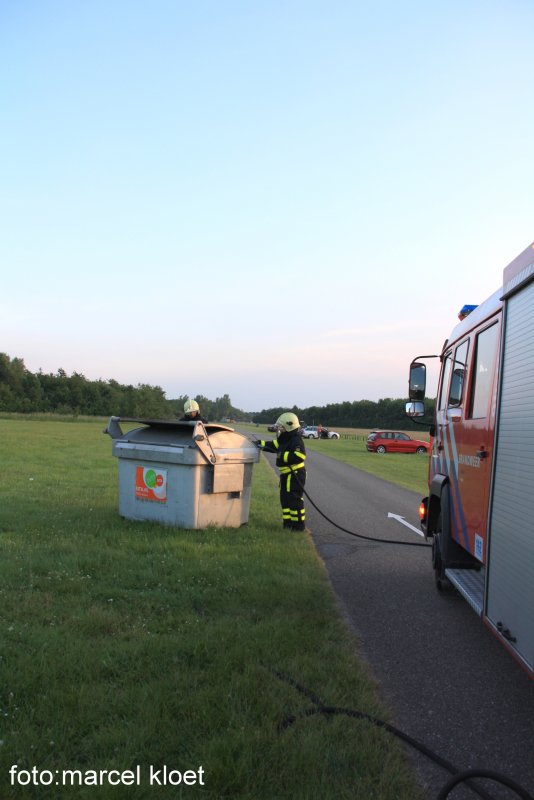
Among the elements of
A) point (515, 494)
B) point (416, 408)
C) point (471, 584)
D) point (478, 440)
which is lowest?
point (471, 584)

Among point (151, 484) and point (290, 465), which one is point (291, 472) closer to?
point (290, 465)

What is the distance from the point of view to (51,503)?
1000 cm

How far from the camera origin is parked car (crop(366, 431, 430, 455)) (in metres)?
40.7

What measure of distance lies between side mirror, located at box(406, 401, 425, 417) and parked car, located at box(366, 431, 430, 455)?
3446cm

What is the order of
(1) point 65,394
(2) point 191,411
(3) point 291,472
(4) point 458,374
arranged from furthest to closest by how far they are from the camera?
(1) point 65,394, (2) point 191,411, (3) point 291,472, (4) point 458,374

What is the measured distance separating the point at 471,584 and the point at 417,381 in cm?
258

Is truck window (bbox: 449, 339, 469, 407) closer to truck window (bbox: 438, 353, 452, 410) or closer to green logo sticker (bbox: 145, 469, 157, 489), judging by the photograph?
truck window (bbox: 438, 353, 452, 410)

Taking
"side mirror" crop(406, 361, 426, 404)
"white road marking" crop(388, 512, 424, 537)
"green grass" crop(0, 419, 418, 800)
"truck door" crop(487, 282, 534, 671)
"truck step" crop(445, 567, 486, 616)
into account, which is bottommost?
"white road marking" crop(388, 512, 424, 537)

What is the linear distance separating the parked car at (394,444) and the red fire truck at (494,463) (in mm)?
35067

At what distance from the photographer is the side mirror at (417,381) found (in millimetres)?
6617

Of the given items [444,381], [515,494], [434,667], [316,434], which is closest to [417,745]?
[434,667]

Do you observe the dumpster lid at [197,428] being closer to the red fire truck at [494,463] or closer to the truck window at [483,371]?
the red fire truck at [494,463]

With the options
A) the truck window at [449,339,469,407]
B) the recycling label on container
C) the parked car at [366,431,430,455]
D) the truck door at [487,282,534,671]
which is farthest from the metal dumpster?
the parked car at [366,431,430,455]

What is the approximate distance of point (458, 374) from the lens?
18.3ft
